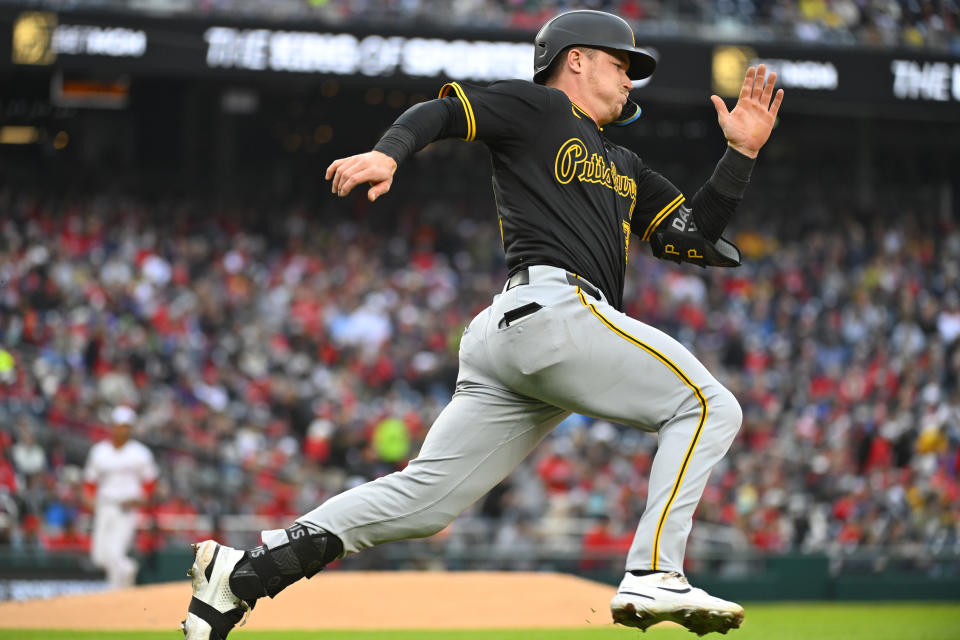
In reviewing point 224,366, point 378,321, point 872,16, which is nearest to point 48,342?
point 224,366

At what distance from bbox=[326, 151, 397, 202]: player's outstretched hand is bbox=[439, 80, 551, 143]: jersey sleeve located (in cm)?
41

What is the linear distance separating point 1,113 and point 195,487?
31.6 ft

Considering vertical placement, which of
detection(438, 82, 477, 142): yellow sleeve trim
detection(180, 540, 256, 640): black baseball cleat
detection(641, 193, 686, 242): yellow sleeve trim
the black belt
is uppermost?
detection(438, 82, 477, 142): yellow sleeve trim

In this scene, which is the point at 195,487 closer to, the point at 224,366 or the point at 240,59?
the point at 224,366

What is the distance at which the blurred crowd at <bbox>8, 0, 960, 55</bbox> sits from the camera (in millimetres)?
17969

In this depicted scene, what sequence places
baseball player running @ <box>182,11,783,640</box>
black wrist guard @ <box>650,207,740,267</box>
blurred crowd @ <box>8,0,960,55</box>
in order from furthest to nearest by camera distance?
blurred crowd @ <box>8,0,960,55</box>
black wrist guard @ <box>650,207,740,267</box>
baseball player running @ <box>182,11,783,640</box>

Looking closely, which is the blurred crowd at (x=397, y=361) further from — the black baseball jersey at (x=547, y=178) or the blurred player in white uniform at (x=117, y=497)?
the black baseball jersey at (x=547, y=178)

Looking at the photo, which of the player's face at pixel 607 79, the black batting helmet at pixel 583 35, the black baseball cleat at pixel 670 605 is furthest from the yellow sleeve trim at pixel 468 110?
the black baseball cleat at pixel 670 605

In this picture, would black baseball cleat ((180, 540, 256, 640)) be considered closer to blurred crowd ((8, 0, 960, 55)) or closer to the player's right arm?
the player's right arm

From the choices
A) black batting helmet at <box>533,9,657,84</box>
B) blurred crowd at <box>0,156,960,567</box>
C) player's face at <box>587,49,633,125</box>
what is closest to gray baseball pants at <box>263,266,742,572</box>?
player's face at <box>587,49,633,125</box>

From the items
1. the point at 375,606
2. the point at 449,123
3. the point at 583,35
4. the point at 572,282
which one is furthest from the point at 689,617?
the point at 375,606

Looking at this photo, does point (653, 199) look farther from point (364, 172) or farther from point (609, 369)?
point (364, 172)

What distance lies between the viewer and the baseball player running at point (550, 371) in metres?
3.98

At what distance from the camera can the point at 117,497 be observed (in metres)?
11.4
